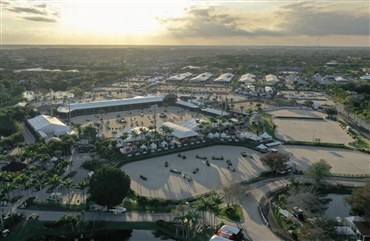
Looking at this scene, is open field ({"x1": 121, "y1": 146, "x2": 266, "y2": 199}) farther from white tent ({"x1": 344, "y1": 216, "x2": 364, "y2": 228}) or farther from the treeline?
the treeline

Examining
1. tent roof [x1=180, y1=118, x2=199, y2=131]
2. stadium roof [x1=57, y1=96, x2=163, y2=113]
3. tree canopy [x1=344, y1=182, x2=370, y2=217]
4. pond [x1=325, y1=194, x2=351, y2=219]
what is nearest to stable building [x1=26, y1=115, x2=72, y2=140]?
stadium roof [x1=57, y1=96, x2=163, y2=113]

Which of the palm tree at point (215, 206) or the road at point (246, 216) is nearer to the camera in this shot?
the road at point (246, 216)

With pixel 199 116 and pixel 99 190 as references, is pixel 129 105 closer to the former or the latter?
pixel 199 116

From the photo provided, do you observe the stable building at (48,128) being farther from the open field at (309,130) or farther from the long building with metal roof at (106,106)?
the open field at (309,130)

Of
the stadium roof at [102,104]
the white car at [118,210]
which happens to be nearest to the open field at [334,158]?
the white car at [118,210]

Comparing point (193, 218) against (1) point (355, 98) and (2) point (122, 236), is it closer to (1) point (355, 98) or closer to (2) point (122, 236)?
(2) point (122, 236)
